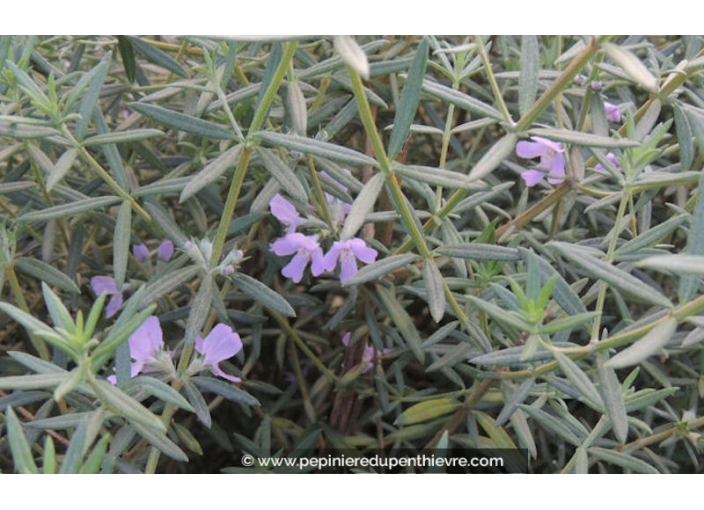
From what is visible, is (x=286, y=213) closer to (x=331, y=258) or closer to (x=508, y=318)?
(x=331, y=258)

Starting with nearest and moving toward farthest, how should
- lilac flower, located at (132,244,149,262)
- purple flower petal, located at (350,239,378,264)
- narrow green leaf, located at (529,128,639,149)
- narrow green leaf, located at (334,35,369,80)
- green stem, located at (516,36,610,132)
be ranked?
narrow green leaf, located at (334,35,369,80), green stem, located at (516,36,610,132), narrow green leaf, located at (529,128,639,149), purple flower petal, located at (350,239,378,264), lilac flower, located at (132,244,149,262)

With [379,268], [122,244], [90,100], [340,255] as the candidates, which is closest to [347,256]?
[340,255]

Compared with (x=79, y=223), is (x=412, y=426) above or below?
below

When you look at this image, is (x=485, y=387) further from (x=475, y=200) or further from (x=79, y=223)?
(x=79, y=223)

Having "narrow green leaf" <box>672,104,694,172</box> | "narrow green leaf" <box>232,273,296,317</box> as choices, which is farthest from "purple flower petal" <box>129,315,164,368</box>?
"narrow green leaf" <box>672,104,694,172</box>

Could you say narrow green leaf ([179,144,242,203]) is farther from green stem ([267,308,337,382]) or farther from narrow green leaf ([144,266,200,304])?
green stem ([267,308,337,382])

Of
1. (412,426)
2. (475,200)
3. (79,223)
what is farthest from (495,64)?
(79,223)

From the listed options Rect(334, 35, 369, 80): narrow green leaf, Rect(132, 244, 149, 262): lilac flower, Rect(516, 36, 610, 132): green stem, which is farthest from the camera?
Rect(132, 244, 149, 262): lilac flower
